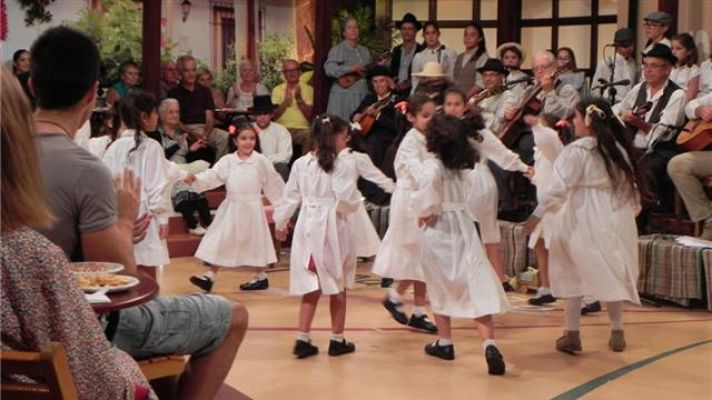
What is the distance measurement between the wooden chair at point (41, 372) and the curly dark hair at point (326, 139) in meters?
4.01

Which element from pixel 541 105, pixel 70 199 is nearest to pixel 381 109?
pixel 541 105

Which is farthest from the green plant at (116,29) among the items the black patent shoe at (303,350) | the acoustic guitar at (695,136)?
the black patent shoe at (303,350)

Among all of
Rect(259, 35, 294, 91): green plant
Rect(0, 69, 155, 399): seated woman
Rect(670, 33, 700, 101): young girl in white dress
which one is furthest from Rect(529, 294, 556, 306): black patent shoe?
Rect(0, 69, 155, 399): seated woman

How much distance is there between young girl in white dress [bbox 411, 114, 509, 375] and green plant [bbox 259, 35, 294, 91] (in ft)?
20.7

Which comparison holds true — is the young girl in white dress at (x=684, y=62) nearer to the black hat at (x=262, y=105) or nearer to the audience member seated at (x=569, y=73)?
the audience member seated at (x=569, y=73)

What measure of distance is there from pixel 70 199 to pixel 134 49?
808 cm

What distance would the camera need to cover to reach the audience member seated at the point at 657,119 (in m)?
8.32

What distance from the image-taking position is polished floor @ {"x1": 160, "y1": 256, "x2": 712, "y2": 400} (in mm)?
5523

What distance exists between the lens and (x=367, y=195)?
10.5 meters

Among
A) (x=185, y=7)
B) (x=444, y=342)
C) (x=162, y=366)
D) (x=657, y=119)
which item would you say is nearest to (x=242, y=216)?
(x=444, y=342)

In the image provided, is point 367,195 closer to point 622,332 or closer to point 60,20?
point 60,20

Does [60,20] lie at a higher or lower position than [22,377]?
higher

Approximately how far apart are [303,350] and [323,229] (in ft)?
2.19

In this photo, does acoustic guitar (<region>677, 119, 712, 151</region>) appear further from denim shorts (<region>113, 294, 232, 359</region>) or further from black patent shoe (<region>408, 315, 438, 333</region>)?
denim shorts (<region>113, 294, 232, 359</region>)
